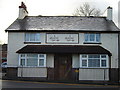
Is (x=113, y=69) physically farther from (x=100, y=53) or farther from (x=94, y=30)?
(x=94, y=30)

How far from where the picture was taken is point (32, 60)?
20.0m

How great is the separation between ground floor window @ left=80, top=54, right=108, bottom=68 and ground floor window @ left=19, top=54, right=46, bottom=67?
378 cm

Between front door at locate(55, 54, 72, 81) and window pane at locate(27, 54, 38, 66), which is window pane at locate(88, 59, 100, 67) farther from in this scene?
window pane at locate(27, 54, 38, 66)

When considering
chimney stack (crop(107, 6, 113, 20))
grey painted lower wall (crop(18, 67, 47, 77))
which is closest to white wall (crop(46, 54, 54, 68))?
grey painted lower wall (crop(18, 67, 47, 77))

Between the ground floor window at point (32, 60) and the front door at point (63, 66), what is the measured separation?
1469mm

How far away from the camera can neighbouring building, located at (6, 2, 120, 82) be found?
1945 centimetres

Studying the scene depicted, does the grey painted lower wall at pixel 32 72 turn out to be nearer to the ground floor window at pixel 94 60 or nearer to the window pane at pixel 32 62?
the window pane at pixel 32 62

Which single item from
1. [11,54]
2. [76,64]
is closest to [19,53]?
[11,54]

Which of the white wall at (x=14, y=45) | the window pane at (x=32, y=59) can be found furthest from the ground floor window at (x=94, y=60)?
the white wall at (x=14, y=45)

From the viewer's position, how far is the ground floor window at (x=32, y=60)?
65.3ft

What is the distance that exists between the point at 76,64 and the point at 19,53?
550cm

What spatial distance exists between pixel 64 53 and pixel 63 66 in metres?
1.41

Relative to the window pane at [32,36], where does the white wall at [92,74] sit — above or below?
below

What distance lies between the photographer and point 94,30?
20.4 m
